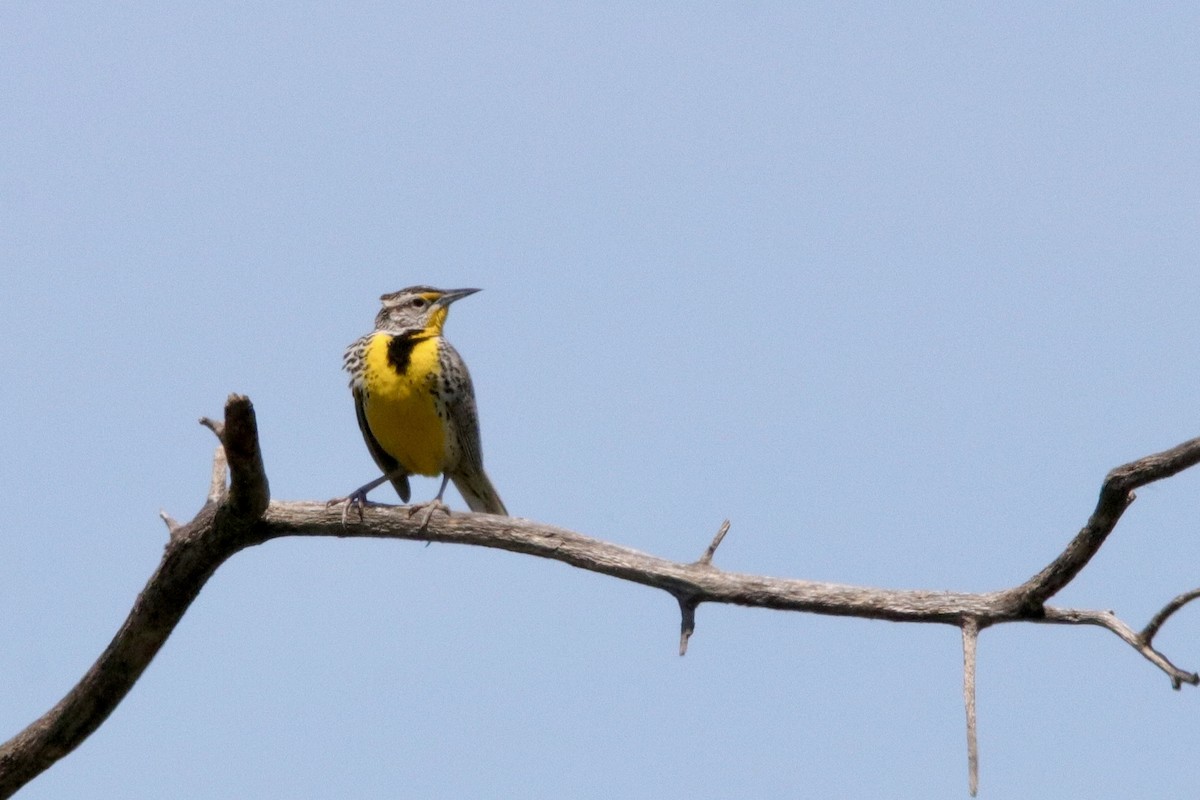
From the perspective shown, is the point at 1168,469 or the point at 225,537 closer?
the point at 1168,469

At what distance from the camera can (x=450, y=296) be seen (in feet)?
36.2

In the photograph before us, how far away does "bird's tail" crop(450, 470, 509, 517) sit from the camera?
10.6 meters

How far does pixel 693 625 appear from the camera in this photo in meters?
7.34

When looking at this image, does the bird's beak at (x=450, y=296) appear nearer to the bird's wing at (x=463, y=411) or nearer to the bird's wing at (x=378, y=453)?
the bird's wing at (x=463, y=411)

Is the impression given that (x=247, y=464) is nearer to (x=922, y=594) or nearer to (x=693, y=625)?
(x=693, y=625)

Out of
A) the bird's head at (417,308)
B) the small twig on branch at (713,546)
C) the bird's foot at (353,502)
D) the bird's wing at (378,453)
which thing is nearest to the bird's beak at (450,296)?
the bird's head at (417,308)

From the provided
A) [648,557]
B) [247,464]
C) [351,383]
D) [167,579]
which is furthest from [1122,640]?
[351,383]

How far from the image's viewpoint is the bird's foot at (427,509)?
28.9ft

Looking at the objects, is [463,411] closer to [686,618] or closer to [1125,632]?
[686,618]

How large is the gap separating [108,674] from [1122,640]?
4.97 m

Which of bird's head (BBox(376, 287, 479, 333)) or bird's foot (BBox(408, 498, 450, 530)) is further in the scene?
bird's head (BBox(376, 287, 479, 333))

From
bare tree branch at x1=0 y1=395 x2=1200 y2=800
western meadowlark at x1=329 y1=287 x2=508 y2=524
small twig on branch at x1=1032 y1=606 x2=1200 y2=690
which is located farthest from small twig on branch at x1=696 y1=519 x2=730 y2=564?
western meadowlark at x1=329 y1=287 x2=508 y2=524

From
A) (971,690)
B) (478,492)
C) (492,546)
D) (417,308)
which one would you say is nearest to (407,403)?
(478,492)

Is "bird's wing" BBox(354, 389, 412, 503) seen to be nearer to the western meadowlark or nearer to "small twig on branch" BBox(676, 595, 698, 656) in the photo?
the western meadowlark
